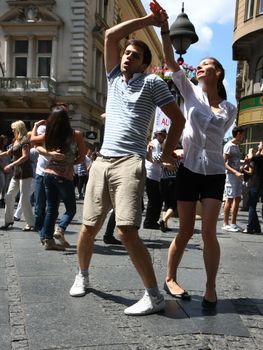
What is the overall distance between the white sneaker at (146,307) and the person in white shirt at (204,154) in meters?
0.40

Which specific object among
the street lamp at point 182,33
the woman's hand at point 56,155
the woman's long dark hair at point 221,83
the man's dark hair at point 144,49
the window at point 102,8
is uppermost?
the window at point 102,8

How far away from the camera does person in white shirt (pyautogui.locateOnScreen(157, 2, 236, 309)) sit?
12.5 feet

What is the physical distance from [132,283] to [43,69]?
98.9ft

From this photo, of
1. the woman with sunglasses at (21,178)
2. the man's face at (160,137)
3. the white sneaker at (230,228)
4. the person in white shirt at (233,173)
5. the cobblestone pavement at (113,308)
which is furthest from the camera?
the man's face at (160,137)

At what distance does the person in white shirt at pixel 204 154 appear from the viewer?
150 inches

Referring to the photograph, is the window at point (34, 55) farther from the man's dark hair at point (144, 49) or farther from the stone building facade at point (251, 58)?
the man's dark hair at point (144, 49)

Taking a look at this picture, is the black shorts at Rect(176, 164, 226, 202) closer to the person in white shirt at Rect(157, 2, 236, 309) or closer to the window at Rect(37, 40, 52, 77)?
the person in white shirt at Rect(157, 2, 236, 309)

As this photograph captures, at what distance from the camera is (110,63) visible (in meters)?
3.92

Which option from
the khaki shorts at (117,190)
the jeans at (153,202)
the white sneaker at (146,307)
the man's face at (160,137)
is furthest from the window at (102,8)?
the white sneaker at (146,307)

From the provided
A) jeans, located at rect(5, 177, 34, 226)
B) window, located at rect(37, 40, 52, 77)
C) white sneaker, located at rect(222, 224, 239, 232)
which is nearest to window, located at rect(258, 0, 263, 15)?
window, located at rect(37, 40, 52, 77)

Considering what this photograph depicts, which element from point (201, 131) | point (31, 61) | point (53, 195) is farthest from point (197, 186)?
point (31, 61)

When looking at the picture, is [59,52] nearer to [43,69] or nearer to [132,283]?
[43,69]

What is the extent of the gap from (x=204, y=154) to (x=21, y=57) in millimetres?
31252

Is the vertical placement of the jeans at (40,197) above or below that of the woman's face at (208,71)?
below
